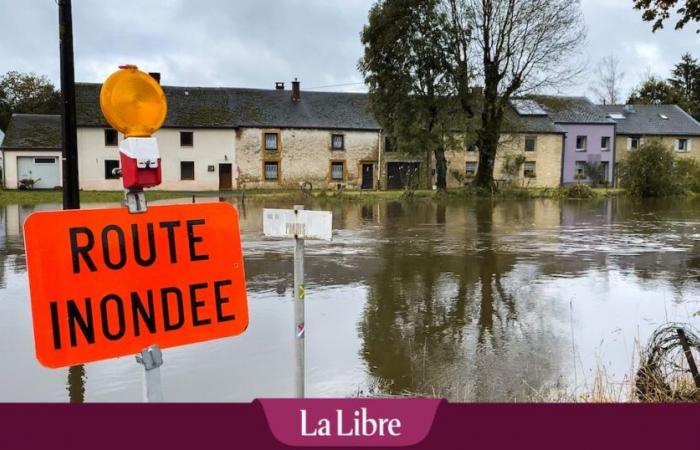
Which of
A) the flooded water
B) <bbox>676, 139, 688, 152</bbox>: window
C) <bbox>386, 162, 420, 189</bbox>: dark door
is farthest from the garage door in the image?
<bbox>676, 139, 688, 152</bbox>: window

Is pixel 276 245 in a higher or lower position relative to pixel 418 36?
lower

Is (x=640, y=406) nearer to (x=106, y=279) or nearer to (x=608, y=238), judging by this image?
(x=106, y=279)

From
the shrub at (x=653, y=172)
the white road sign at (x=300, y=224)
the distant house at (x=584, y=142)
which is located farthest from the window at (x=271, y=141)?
the white road sign at (x=300, y=224)

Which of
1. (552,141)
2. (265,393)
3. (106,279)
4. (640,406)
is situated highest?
(552,141)

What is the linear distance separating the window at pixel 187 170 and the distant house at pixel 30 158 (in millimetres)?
8128

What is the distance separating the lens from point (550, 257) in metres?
13.6

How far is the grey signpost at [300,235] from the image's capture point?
3.93 metres

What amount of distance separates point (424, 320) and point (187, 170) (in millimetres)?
40156

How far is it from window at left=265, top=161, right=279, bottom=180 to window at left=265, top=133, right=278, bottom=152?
105 centimetres

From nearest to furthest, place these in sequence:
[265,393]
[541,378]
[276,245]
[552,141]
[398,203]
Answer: [265,393] → [541,378] → [276,245] → [398,203] → [552,141]

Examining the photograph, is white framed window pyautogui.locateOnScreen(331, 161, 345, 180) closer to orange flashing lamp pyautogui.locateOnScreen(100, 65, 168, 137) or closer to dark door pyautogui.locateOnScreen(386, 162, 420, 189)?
dark door pyautogui.locateOnScreen(386, 162, 420, 189)

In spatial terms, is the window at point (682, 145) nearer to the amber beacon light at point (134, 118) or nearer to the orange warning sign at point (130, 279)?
the orange warning sign at point (130, 279)

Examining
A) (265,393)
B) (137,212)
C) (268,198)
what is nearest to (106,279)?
(137,212)

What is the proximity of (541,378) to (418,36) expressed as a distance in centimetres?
3137
